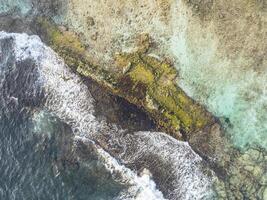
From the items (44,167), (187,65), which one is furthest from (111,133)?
(187,65)

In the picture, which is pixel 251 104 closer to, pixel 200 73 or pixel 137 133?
pixel 200 73

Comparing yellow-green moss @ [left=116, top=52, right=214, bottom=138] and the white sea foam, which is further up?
Answer: yellow-green moss @ [left=116, top=52, right=214, bottom=138]

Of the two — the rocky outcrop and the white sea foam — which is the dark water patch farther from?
the rocky outcrop

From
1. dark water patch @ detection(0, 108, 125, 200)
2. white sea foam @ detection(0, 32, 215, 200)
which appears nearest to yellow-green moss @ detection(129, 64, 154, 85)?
white sea foam @ detection(0, 32, 215, 200)

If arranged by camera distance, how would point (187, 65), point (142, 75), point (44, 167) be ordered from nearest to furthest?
point (44, 167), point (187, 65), point (142, 75)

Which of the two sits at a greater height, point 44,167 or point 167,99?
point 167,99

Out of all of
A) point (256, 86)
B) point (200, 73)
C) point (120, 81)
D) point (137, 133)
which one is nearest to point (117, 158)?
point (137, 133)

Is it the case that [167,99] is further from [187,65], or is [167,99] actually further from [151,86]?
[187,65]
